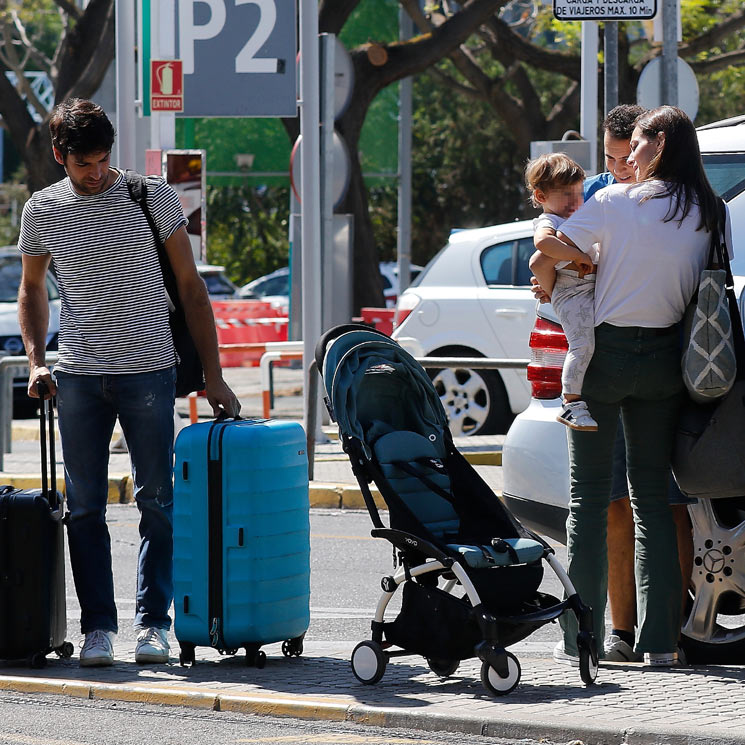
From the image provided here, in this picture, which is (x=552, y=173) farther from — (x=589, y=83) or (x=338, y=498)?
(x=589, y=83)

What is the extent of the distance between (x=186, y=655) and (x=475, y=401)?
24.4 feet

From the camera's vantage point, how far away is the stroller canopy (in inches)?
213

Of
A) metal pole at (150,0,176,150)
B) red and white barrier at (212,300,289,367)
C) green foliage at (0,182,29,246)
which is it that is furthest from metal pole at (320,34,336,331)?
green foliage at (0,182,29,246)

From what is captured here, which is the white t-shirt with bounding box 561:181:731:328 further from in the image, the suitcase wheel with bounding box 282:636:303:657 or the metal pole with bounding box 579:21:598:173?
the metal pole with bounding box 579:21:598:173

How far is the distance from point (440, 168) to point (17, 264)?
105 feet

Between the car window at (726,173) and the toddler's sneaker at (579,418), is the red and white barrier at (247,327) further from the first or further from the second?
the toddler's sneaker at (579,418)

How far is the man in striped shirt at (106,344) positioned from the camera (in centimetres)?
552

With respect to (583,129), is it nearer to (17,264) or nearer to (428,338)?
(428,338)

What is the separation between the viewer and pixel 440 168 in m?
49.1

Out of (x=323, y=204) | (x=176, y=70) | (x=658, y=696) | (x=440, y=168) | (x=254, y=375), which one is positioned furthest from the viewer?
(x=440, y=168)

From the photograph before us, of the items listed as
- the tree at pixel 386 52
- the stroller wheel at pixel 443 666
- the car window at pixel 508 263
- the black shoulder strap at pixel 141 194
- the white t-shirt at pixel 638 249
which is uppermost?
the tree at pixel 386 52

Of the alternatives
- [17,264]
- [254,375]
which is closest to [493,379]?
[17,264]

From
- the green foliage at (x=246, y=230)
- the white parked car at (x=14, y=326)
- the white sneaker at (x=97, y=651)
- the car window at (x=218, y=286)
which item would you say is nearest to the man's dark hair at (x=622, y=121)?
the white sneaker at (x=97, y=651)

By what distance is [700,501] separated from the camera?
5.50 metres
